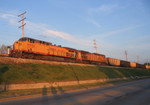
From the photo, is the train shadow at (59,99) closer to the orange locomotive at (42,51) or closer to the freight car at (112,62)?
the orange locomotive at (42,51)

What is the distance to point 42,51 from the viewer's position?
26047 millimetres

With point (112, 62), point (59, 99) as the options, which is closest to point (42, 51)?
point (59, 99)

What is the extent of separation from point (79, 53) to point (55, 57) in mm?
9087

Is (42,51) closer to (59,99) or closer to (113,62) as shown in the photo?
(59,99)

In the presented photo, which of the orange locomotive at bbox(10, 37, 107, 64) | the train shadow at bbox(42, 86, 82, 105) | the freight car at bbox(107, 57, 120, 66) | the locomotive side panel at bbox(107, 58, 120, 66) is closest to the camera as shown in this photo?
the train shadow at bbox(42, 86, 82, 105)

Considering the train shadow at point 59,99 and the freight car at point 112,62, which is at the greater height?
the freight car at point 112,62

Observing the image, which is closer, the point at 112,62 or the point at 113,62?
the point at 112,62

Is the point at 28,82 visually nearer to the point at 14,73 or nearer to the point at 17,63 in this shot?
the point at 14,73

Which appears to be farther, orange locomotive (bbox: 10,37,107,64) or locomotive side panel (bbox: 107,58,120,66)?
locomotive side panel (bbox: 107,58,120,66)

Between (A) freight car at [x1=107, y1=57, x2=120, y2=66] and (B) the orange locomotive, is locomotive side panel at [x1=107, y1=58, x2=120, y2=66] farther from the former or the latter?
(B) the orange locomotive

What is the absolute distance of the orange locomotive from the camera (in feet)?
75.1

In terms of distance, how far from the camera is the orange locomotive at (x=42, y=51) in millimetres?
22891

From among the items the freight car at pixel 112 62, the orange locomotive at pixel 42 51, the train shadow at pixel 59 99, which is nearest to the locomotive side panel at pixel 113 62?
Answer: the freight car at pixel 112 62

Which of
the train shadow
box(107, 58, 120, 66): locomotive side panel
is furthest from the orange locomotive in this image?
box(107, 58, 120, 66): locomotive side panel
